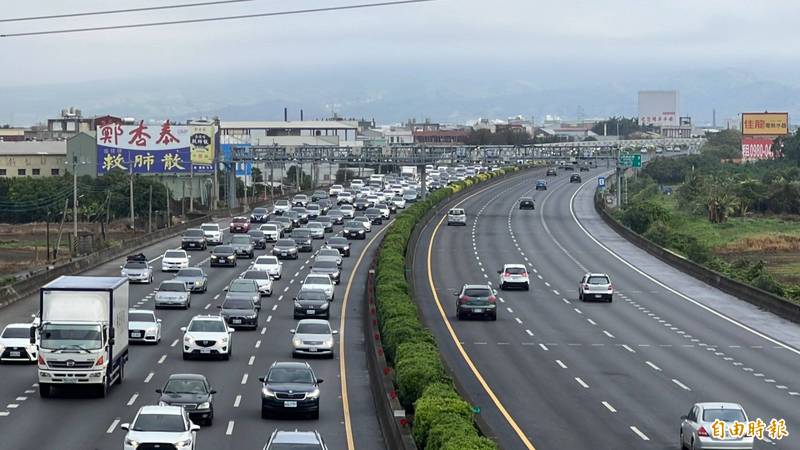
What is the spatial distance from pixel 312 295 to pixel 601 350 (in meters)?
12.8

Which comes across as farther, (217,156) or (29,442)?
(217,156)

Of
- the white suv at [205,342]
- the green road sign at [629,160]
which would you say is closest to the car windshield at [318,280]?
the white suv at [205,342]

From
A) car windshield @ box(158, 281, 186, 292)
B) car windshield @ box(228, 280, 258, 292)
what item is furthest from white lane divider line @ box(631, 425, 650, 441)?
car windshield @ box(158, 281, 186, 292)

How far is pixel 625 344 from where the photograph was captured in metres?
51.9

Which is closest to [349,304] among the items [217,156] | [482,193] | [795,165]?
[217,156]

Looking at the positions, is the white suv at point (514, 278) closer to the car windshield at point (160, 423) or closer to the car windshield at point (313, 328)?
the car windshield at point (313, 328)

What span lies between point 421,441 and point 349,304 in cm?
3572

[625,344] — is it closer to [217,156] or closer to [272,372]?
[272,372]

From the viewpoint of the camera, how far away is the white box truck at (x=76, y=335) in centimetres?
3534

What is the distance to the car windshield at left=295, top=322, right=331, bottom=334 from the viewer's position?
4547 cm

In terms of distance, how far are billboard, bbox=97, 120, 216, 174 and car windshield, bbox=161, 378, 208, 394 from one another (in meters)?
113

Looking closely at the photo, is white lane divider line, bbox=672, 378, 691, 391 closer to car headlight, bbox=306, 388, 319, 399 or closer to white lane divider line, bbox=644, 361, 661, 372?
white lane divider line, bbox=644, 361, 661, 372

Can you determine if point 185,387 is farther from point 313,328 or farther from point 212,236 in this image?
point 212,236

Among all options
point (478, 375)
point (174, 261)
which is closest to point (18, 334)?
point (478, 375)
